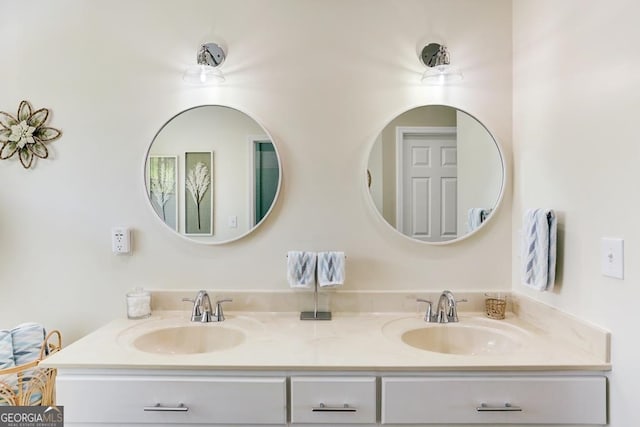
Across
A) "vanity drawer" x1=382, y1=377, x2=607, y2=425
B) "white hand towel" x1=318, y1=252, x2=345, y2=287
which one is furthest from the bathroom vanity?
"white hand towel" x1=318, y1=252, x2=345, y2=287

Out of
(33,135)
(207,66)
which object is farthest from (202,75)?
(33,135)

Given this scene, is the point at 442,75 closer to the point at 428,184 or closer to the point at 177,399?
the point at 428,184

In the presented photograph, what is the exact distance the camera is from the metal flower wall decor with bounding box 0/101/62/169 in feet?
5.49

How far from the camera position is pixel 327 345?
4.23ft

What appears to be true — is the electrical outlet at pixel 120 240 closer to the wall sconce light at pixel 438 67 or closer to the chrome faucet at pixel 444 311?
the chrome faucet at pixel 444 311

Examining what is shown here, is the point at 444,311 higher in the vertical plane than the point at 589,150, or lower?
lower

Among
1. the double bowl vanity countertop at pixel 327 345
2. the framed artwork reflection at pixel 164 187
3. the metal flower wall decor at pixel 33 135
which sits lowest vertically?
the double bowl vanity countertop at pixel 327 345

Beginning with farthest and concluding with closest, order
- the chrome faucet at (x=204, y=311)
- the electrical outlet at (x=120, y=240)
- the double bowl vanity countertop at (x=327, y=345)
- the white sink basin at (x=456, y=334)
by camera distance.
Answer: the electrical outlet at (x=120, y=240), the chrome faucet at (x=204, y=311), the white sink basin at (x=456, y=334), the double bowl vanity countertop at (x=327, y=345)

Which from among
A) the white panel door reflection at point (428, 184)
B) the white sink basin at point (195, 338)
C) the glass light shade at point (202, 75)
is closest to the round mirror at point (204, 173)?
the glass light shade at point (202, 75)

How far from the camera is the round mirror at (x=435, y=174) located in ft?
5.46

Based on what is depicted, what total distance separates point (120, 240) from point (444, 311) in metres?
1.46

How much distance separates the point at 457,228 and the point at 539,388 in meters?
0.72

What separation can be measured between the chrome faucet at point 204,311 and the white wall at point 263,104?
11cm

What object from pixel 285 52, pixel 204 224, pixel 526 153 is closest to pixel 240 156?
pixel 204 224
